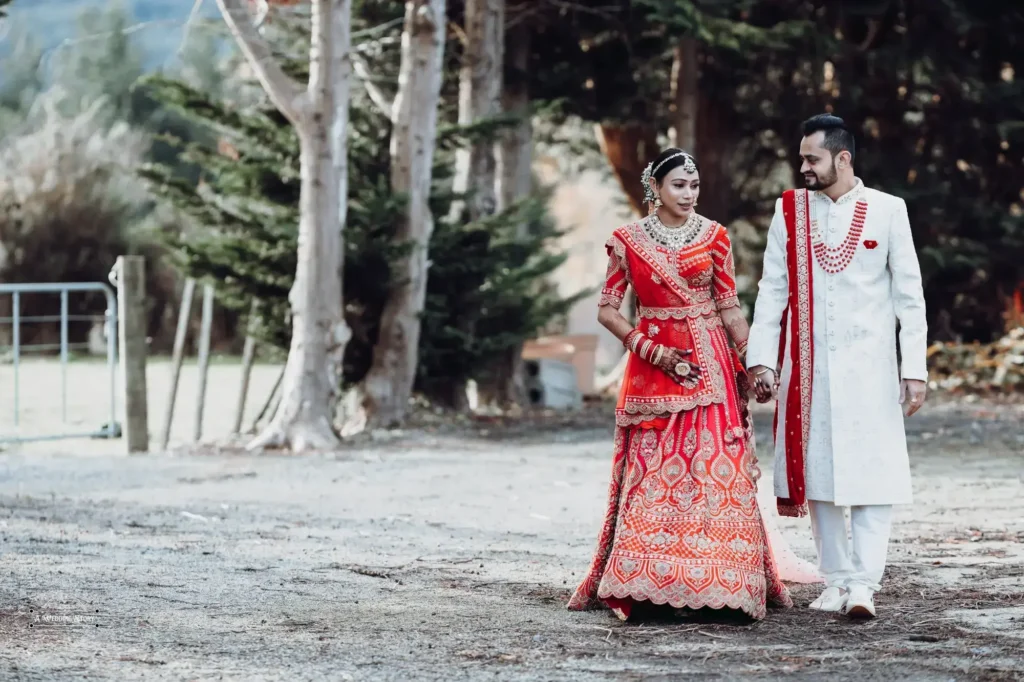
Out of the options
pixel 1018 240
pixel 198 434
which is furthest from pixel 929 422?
pixel 198 434

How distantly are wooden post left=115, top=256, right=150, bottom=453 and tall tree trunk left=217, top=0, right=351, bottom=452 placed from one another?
1.07 m

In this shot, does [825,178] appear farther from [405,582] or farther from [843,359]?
[405,582]

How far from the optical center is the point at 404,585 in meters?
6.58

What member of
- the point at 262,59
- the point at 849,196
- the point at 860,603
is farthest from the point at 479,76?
the point at 860,603

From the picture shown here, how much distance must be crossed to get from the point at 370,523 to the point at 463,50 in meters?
9.62

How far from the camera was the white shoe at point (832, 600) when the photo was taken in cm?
594

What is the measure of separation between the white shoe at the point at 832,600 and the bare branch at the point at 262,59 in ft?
26.4

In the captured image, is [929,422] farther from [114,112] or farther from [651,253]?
[114,112]

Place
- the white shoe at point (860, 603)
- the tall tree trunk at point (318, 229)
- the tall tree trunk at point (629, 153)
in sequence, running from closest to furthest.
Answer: the white shoe at point (860, 603) → the tall tree trunk at point (318, 229) → the tall tree trunk at point (629, 153)

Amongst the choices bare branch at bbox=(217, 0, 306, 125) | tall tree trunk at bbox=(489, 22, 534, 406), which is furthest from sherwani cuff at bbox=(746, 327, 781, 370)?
tall tree trunk at bbox=(489, 22, 534, 406)

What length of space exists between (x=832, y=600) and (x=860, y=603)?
0.25 meters

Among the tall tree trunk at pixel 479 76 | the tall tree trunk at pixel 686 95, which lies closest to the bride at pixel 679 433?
the tall tree trunk at pixel 479 76

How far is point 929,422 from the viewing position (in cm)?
1513

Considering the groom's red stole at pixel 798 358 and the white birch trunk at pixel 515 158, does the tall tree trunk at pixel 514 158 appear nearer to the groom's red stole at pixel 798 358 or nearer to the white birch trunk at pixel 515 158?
the white birch trunk at pixel 515 158
